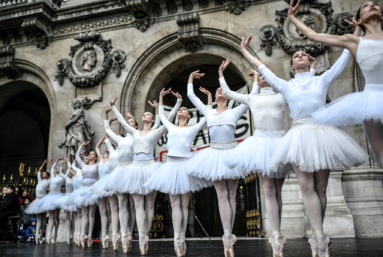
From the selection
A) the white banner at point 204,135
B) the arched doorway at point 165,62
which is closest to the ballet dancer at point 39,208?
the arched doorway at point 165,62

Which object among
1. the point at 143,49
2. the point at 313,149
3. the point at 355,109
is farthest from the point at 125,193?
the point at 143,49

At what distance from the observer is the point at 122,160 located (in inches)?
271

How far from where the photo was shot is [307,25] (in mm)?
11242

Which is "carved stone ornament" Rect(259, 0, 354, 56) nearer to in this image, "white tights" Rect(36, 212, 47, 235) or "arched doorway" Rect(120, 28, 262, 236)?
"arched doorway" Rect(120, 28, 262, 236)

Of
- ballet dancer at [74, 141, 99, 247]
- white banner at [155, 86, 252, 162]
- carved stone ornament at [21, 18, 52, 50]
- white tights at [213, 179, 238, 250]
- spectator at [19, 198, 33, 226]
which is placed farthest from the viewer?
carved stone ornament at [21, 18, 52, 50]

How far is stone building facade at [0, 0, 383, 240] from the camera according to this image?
10.9 metres

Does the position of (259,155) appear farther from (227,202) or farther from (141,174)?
(141,174)

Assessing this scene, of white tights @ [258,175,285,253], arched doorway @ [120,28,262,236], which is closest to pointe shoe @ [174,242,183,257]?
white tights @ [258,175,285,253]

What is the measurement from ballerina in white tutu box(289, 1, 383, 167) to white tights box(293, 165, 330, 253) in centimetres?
61

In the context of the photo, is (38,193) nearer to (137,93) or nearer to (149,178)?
(137,93)

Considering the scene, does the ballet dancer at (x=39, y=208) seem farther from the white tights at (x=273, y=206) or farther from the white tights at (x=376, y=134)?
the white tights at (x=376, y=134)

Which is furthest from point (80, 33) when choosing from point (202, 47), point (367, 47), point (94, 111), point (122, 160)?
point (367, 47)

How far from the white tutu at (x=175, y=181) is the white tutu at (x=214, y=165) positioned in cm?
27

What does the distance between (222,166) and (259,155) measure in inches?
29.8
